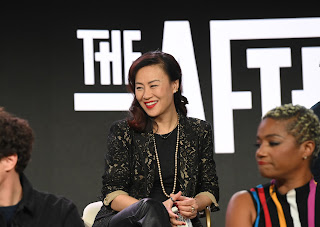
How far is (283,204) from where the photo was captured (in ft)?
7.89

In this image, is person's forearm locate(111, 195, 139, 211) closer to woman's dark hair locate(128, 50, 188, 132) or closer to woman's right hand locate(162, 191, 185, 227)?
woman's right hand locate(162, 191, 185, 227)

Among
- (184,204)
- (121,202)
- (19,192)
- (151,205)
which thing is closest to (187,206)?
(184,204)

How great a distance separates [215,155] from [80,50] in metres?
1.51

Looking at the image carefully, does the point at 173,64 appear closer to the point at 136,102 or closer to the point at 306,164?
the point at 136,102

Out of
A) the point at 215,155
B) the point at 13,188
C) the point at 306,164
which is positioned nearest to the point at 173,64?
the point at 306,164

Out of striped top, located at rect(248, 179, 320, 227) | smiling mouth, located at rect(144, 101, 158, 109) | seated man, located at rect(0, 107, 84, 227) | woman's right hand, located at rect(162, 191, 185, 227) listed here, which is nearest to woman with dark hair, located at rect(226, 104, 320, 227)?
striped top, located at rect(248, 179, 320, 227)

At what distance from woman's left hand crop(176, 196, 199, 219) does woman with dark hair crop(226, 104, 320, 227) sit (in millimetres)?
878

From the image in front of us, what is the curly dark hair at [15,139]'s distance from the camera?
2.20 meters

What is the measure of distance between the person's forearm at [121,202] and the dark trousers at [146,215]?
423 millimetres

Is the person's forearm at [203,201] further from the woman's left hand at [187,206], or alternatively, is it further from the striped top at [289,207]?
the striped top at [289,207]

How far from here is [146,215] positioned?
9.04 ft

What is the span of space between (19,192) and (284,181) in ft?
3.32

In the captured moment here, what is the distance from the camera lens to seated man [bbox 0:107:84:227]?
222cm

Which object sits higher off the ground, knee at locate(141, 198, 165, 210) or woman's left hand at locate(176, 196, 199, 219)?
knee at locate(141, 198, 165, 210)
